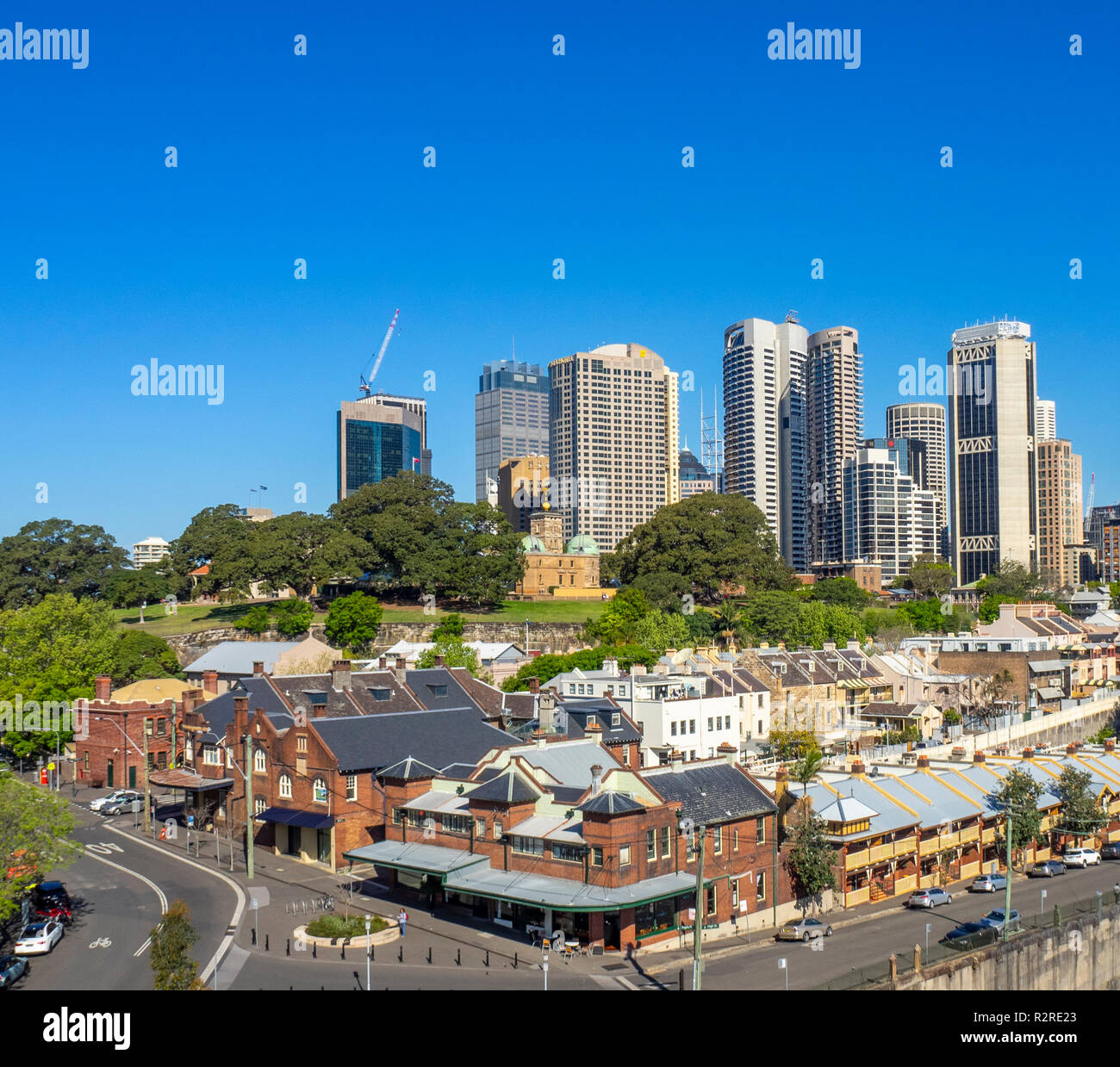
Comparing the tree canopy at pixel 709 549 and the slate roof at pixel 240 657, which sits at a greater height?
the tree canopy at pixel 709 549

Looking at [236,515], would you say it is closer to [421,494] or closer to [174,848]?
[421,494]

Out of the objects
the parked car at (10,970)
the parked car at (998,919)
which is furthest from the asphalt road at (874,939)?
the parked car at (10,970)

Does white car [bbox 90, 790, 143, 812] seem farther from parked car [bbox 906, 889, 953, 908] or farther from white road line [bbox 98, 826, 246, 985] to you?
parked car [bbox 906, 889, 953, 908]

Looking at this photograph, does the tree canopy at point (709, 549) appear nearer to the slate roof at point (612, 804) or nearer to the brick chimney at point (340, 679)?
the brick chimney at point (340, 679)

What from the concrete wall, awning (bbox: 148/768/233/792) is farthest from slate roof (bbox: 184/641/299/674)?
the concrete wall

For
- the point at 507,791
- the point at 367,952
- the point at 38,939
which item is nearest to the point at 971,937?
the point at 507,791
